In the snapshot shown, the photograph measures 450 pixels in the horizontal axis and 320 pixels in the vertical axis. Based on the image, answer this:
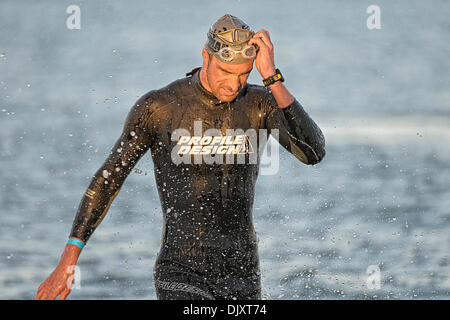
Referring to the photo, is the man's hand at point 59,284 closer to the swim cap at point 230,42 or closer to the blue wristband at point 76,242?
the blue wristband at point 76,242

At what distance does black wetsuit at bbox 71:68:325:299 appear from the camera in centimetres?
598

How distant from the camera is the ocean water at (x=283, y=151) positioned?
11.2 metres

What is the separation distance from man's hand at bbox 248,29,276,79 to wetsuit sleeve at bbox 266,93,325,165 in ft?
0.76

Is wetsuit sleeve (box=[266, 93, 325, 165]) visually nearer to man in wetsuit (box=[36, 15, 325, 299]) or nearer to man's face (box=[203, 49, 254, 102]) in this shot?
man in wetsuit (box=[36, 15, 325, 299])

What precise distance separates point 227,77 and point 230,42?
20cm

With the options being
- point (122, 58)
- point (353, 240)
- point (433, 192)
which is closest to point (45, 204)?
point (353, 240)

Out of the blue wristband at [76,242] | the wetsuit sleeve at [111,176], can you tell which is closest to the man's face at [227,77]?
the wetsuit sleeve at [111,176]

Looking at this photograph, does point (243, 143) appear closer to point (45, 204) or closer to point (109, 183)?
point (109, 183)

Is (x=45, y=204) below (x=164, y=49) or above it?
below

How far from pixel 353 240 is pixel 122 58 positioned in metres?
9.39

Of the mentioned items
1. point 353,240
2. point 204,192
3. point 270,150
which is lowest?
point 353,240

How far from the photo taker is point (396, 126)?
663 inches

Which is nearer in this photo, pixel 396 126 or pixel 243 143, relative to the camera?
pixel 243 143
